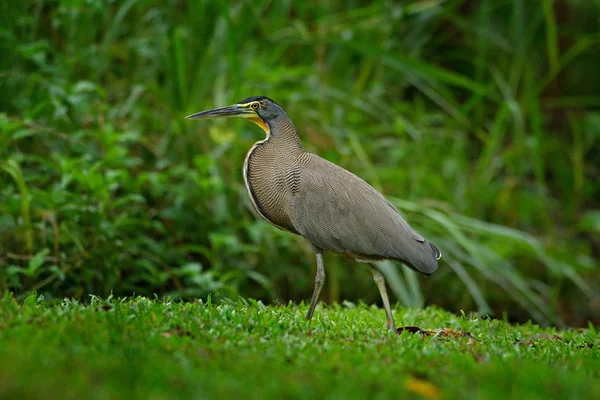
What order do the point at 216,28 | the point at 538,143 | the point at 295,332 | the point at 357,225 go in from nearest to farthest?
the point at 295,332
the point at 357,225
the point at 216,28
the point at 538,143

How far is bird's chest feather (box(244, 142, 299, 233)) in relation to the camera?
15.9ft

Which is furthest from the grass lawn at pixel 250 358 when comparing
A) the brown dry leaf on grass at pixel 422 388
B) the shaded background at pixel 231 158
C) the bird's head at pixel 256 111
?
the shaded background at pixel 231 158

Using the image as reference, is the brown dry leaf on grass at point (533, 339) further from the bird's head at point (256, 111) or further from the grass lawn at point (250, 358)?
the bird's head at point (256, 111)

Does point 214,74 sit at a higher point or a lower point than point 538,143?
higher

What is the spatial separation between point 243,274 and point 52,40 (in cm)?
297

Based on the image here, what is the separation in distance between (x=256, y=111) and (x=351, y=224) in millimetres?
985

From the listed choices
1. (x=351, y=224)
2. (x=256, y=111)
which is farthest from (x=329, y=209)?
(x=256, y=111)

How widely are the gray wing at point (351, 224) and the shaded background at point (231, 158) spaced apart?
70.9 inches

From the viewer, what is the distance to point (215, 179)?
6855 mm

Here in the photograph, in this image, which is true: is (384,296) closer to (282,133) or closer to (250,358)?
(282,133)

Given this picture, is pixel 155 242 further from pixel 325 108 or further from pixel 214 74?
pixel 325 108

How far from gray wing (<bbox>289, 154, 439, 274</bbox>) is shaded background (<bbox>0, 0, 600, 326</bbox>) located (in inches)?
70.9

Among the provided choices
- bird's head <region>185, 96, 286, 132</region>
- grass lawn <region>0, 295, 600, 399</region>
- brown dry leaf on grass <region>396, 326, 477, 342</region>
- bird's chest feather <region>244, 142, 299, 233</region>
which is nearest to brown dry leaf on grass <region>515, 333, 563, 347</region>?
grass lawn <region>0, 295, 600, 399</region>

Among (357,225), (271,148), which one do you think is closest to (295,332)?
(357,225)
